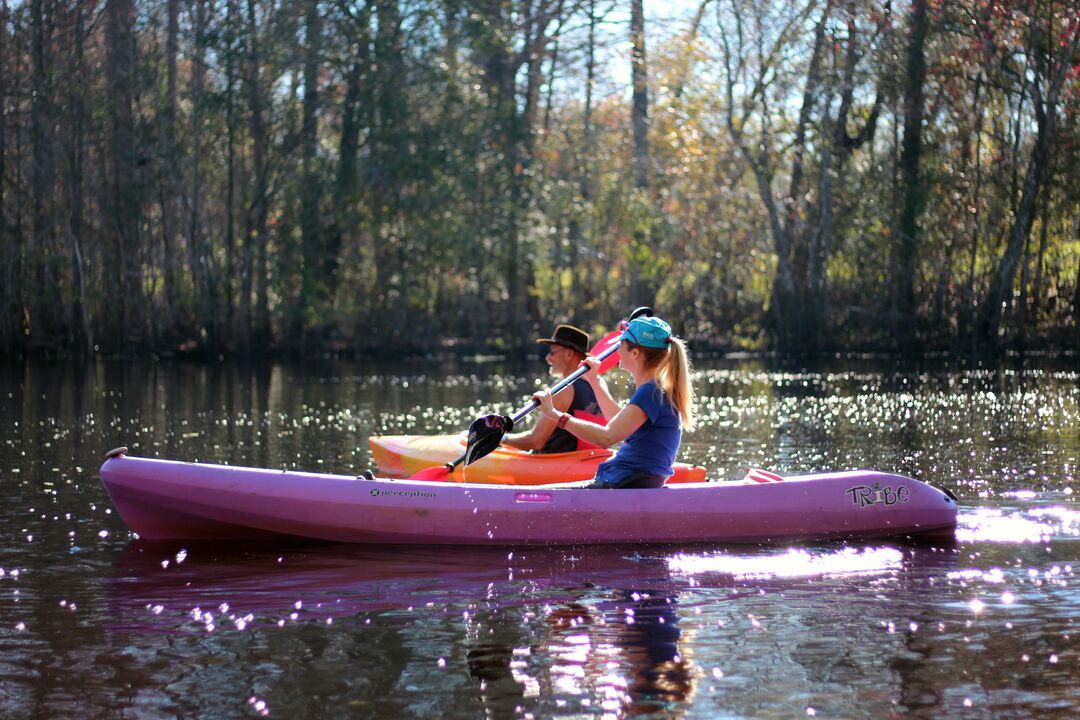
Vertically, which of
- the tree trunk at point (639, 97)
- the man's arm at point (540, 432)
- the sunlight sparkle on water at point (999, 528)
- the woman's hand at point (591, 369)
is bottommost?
the sunlight sparkle on water at point (999, 528)

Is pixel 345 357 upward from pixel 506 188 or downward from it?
downward

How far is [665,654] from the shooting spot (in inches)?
201

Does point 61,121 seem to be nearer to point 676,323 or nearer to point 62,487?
point 676,323

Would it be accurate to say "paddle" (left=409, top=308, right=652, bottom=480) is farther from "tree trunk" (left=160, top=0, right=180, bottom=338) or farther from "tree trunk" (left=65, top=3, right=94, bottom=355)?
"tree trunk" (left=160, top=0, right=180, bottom=338)

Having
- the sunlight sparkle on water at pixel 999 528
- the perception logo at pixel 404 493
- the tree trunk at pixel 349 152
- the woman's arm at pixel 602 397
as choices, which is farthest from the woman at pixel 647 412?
the tree trunk at pixel 349 152

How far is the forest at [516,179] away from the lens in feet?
69.9

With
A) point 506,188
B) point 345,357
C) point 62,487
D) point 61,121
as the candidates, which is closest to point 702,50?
point 506,188

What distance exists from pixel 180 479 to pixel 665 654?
295 centimetres

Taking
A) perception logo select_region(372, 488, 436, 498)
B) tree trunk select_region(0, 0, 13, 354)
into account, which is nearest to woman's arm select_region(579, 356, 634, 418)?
perception logo select_region(372, 488, 436, 498)

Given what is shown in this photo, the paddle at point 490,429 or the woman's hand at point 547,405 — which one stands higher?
the woman's hand at point 547,405

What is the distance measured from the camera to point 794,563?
678 cm

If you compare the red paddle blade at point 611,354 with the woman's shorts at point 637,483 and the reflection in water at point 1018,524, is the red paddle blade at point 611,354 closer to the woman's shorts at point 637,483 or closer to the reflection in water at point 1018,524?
the woman's shorts at point 637,483

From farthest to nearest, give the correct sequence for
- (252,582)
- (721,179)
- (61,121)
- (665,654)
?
(721,179) < (61,121) < (252,582) < (665,654)

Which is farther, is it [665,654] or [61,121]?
[61,121]
